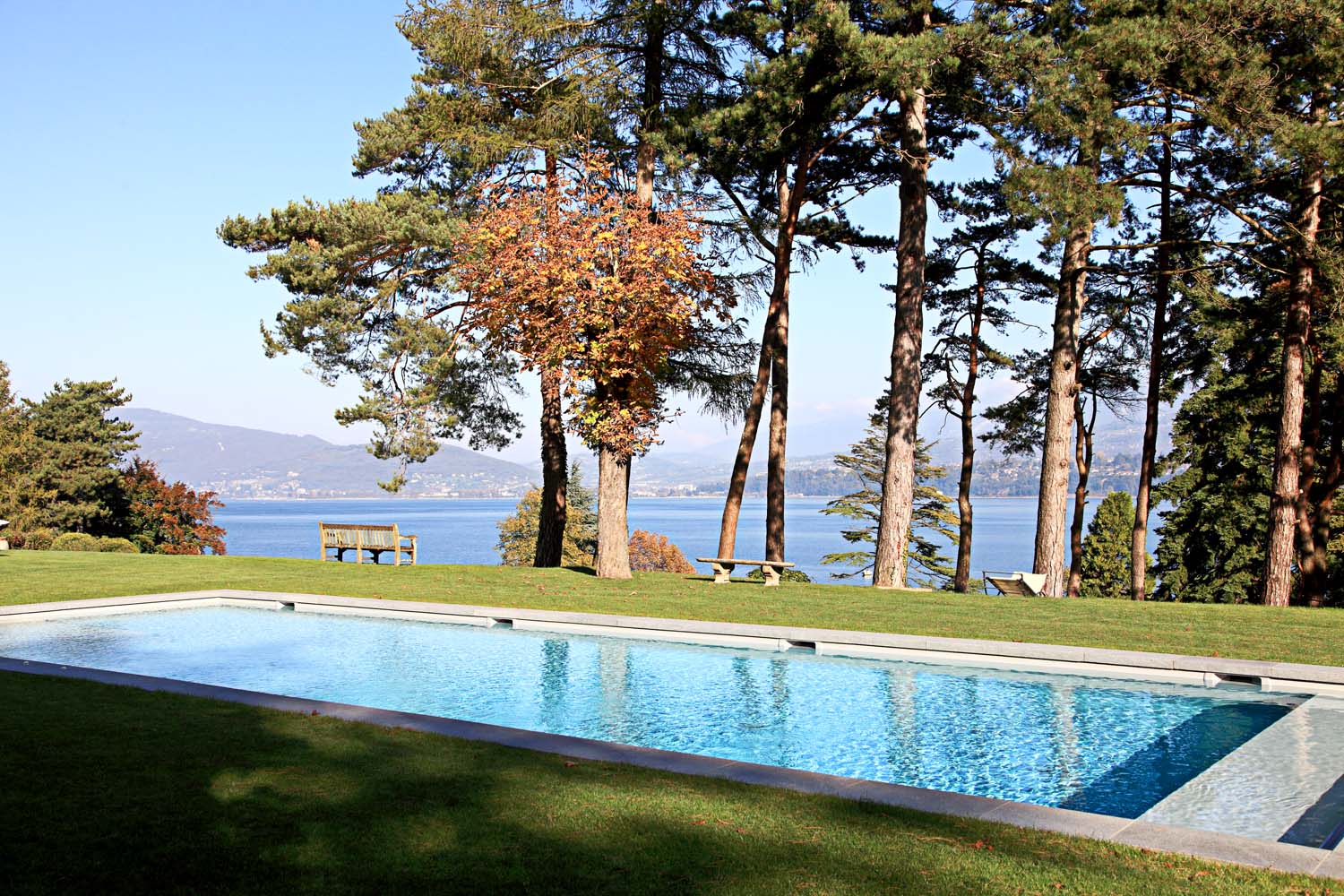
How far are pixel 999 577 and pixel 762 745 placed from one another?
12982mm

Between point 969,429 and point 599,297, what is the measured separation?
15.8 metres

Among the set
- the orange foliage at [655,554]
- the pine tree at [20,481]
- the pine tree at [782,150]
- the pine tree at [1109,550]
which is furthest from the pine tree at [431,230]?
the orange foliage at [655,554]

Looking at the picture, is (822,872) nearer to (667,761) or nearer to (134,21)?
(667,761)

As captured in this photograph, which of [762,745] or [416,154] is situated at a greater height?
[416,154]

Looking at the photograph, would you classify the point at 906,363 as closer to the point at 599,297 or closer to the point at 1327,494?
the point at 599,297

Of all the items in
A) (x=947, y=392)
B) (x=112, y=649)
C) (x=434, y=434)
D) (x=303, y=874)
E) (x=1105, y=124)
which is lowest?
(x=112, y=649)

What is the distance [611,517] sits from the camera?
17.8 meters

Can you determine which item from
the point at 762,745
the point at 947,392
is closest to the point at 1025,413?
the point at 947,392

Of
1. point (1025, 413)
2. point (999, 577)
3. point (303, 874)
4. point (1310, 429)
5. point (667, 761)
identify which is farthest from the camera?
point (1025, 413)

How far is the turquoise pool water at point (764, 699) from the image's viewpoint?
738 centimetres

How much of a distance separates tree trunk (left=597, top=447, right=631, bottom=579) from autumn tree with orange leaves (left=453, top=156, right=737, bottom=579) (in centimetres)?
3

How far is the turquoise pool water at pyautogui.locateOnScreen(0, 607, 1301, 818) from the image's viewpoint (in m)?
7.38

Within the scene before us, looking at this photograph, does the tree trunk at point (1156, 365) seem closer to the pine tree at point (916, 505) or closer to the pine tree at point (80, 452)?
the pine tree at point (916, 505)

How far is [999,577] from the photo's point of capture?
64.0 feet
